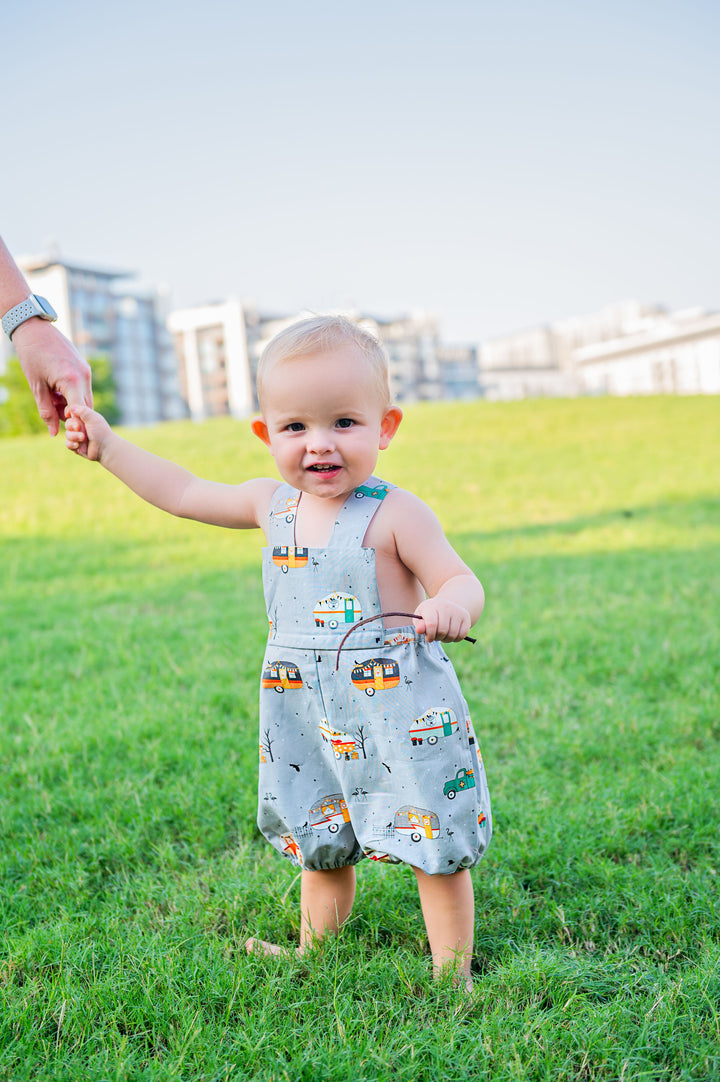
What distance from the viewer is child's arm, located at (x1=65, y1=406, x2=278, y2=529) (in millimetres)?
2025

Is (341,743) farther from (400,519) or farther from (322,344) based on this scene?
(322,344)

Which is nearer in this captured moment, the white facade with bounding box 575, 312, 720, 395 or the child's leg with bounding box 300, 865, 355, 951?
the child's leg with bounding box 300, 865, 355, 951

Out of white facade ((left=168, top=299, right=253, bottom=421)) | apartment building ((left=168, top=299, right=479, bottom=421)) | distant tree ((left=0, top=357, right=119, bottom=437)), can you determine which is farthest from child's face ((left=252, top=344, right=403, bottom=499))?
white facade ((left=168, top=299, right=253, bottom=421))

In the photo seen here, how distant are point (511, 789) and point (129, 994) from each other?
1439mm

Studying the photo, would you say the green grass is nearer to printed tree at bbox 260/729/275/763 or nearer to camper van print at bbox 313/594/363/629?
printed tree at bbox 260/729/275/763

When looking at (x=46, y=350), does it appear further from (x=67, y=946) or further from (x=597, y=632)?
(x=597, y=632)

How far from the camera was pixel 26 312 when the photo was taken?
2.32 metres

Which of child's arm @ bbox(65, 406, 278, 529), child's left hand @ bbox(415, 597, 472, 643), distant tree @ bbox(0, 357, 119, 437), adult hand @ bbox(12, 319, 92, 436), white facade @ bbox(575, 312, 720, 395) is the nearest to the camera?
child's left hand @ bbox(415, 597, 472, 643)

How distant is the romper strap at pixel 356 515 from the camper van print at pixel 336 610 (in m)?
0.11

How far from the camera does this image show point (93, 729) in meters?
3.51

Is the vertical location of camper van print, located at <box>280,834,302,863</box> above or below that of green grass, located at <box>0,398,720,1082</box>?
above

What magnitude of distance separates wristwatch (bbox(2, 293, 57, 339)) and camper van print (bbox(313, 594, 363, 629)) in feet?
3.82

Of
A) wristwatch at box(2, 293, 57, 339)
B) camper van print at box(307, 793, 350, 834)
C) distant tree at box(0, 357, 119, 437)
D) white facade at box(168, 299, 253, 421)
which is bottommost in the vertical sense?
camper van print at box(307, 793, 350, 834)

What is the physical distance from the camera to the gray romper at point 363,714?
1.79 metres
